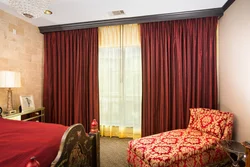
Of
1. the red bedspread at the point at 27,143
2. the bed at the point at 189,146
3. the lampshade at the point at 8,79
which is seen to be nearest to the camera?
the red bedspread at the point at 27,143

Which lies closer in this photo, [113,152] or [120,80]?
[113,152]

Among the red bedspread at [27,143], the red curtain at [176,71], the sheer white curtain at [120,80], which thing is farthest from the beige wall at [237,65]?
the red bedspread at [27,143]

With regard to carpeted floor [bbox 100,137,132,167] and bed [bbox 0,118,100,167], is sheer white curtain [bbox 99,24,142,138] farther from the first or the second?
bed [bbox 0,118,100,167]

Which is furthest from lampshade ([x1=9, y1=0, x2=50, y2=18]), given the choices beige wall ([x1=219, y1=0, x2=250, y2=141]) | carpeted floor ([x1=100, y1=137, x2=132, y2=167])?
beige wall ([x1=219, y1=0, x2=250, y2=141])

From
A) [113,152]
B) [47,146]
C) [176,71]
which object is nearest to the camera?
[47,146]

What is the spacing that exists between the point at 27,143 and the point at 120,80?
2207 mm

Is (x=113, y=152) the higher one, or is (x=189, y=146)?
(x=189, y=146)

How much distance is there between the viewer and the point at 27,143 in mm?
1271

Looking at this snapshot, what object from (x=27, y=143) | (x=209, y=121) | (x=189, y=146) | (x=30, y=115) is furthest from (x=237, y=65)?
(x=30, y=115)

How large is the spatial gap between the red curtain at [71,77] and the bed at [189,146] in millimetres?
1566

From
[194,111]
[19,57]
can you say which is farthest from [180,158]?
[19,57]

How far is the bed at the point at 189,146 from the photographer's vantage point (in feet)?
5.55

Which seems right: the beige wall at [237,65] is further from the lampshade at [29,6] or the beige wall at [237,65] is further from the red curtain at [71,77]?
the lampshade at [29,6]

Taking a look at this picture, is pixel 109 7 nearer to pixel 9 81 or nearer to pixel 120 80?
pixel 120 80
